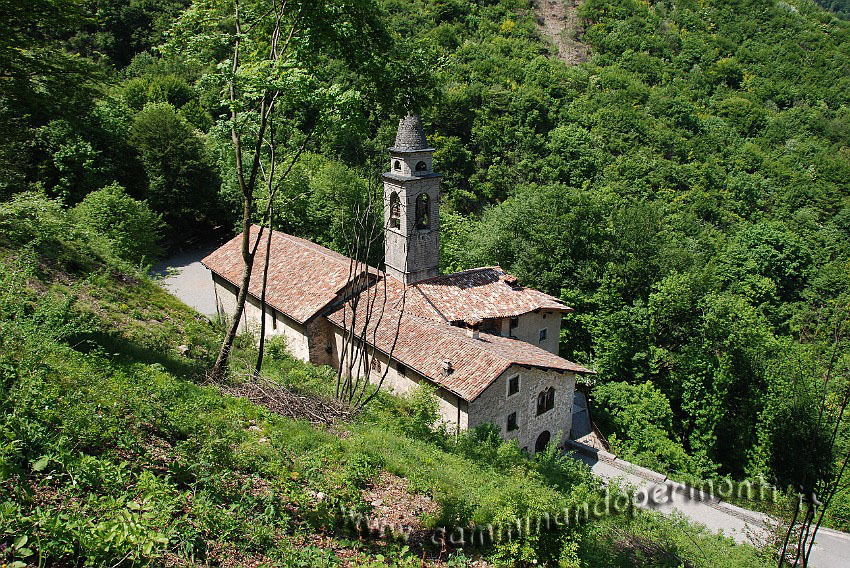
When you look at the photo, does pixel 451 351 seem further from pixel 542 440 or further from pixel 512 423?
pixel 542 440

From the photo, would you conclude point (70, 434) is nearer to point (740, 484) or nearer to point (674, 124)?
point (740, 484)

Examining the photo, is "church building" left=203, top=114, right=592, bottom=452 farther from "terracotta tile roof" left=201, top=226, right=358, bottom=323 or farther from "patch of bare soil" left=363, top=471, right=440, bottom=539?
"patch of bare soil" left=363, top=471, right=440, bottom=539

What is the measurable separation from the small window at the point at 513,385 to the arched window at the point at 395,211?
27.2 feet

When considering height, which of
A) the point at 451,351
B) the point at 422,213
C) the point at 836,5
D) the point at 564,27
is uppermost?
the point at 836,5

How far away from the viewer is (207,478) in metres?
7.52

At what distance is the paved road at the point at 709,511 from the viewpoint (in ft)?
56.7

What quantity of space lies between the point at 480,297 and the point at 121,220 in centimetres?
1754

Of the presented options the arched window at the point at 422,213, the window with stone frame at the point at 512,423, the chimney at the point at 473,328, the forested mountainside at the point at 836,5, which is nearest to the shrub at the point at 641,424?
the window with stone frame at the point at 512,423

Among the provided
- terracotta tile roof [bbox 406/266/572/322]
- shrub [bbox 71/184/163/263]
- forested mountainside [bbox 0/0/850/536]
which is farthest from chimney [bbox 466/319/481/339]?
shrub [bbox 71/184/163/263]

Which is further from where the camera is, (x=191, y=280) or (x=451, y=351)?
(x=191, y=280)

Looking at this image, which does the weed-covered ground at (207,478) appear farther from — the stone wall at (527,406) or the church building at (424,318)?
the church building at (424,318)

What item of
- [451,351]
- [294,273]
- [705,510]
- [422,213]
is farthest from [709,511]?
[294,273]

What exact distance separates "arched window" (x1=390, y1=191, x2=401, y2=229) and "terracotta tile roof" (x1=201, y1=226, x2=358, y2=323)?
2.65m

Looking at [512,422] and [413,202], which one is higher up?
[413,202]
